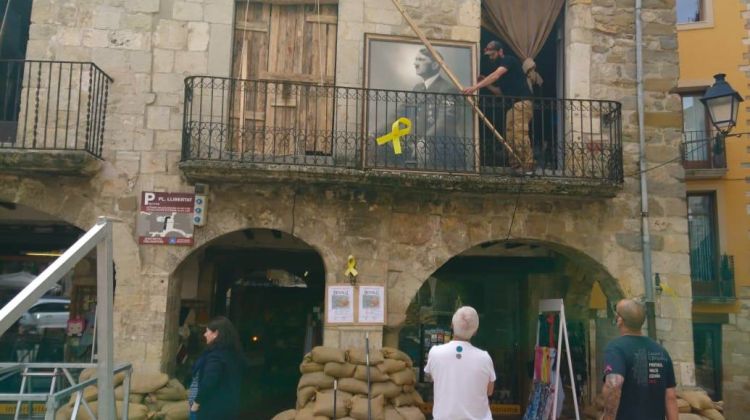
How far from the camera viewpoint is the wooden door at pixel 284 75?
25.1ft

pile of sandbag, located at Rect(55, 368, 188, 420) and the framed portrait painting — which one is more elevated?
the framed portrait painting

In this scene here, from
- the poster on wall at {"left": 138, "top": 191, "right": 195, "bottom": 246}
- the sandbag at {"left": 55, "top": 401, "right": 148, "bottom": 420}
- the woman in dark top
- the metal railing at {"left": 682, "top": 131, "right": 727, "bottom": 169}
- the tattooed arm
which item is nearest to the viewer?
the tattooed arm

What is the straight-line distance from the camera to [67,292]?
37.0 feet

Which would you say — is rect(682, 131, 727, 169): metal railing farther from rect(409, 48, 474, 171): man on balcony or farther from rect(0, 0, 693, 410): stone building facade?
rect(409, 48, 474, 171): man on balcony

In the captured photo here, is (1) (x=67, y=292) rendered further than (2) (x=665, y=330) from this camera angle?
Yes

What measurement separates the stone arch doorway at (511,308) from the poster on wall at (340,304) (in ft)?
6.93

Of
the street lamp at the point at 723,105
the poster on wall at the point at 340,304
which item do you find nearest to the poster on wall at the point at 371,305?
the poster on wall at the point at 340,304

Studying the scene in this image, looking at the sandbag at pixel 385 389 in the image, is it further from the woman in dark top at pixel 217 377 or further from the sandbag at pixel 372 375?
the woman in dark top at pixel 217 377

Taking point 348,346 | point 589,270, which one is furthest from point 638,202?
point 348,346

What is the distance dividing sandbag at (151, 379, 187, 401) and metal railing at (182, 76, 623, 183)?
2625 mm

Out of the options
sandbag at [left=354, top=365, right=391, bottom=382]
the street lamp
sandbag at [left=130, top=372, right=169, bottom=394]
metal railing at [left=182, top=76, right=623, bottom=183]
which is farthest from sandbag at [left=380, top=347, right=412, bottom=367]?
the street lamp

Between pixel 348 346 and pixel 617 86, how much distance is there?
487 centimetres

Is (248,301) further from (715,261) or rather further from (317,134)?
(715,261)

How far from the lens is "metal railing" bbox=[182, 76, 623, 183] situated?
24.5ft
